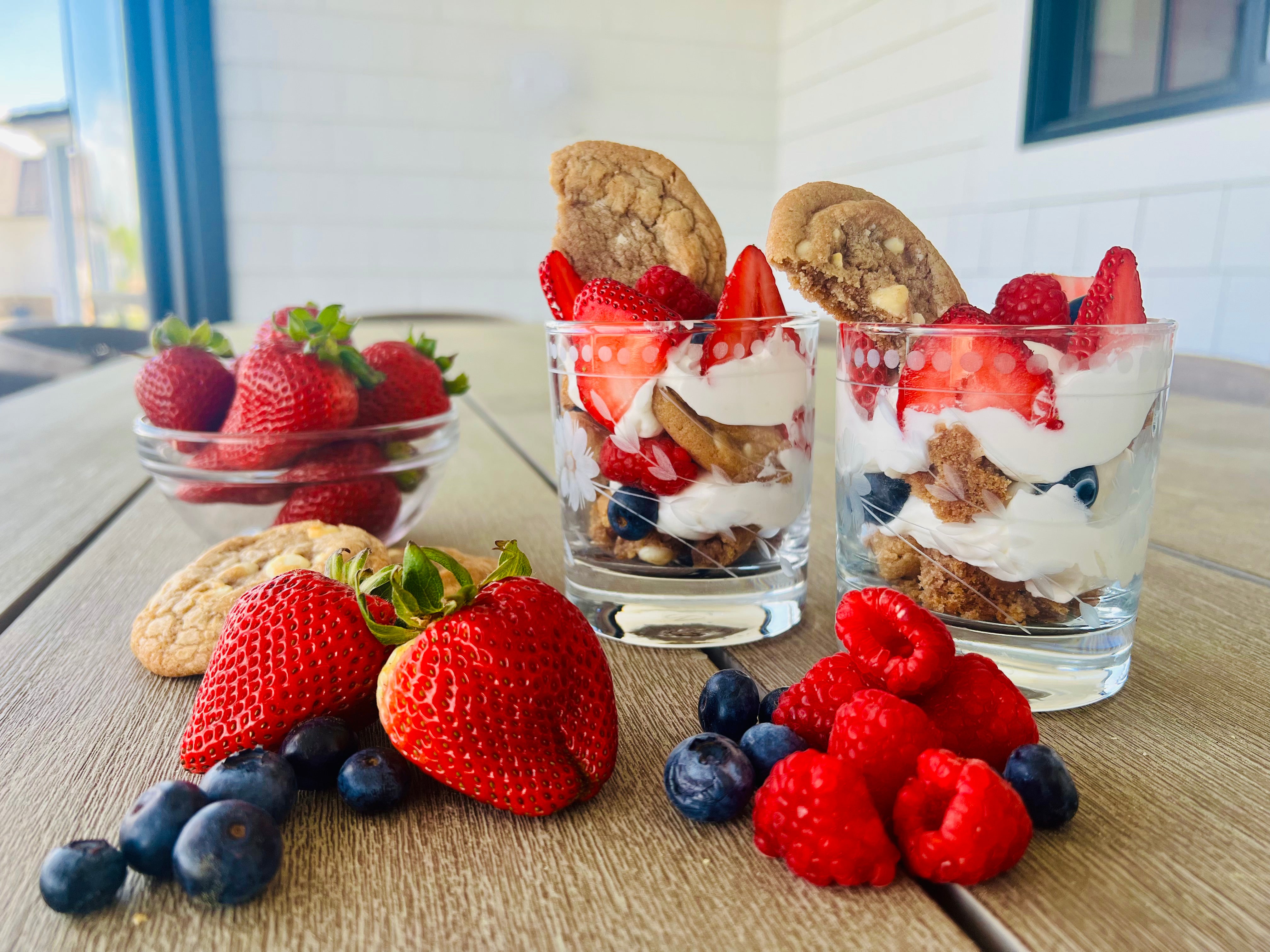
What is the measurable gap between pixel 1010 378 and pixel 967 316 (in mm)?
53

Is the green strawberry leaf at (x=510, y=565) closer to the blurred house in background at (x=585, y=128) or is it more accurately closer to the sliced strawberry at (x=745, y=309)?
the sliced strawberry at (x=745, y=309)

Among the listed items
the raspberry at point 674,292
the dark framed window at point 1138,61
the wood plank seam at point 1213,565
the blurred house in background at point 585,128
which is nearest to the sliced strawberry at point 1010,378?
the raspberry at point 674,292

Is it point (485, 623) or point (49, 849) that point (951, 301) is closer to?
point (485, 623)

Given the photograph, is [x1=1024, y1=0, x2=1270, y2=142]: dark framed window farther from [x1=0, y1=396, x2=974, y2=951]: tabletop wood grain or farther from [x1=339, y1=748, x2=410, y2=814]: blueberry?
[x1=339, y1=748, x2=410, y2=814]: blueberry

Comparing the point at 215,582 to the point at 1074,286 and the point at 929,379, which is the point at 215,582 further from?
the point at 1074,286

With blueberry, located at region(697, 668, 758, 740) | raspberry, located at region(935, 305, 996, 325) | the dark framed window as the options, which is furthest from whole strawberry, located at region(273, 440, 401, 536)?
the dark framed window

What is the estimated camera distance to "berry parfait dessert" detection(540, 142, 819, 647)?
61 centimetres

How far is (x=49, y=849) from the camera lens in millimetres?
407

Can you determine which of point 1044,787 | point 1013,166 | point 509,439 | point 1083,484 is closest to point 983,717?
point 1044,787

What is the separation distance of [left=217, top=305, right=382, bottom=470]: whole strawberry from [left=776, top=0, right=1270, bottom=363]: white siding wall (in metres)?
1.72

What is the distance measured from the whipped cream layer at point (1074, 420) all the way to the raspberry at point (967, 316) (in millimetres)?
41

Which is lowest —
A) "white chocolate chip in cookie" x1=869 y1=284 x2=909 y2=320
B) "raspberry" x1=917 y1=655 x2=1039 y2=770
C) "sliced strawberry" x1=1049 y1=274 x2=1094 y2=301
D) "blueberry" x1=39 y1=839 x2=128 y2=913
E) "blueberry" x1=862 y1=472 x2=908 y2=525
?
"blueberry" x1=39 y1=839 x2=128 y2=913

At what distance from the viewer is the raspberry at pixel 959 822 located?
37cm

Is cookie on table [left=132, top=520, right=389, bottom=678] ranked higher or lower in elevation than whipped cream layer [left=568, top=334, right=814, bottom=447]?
lower
